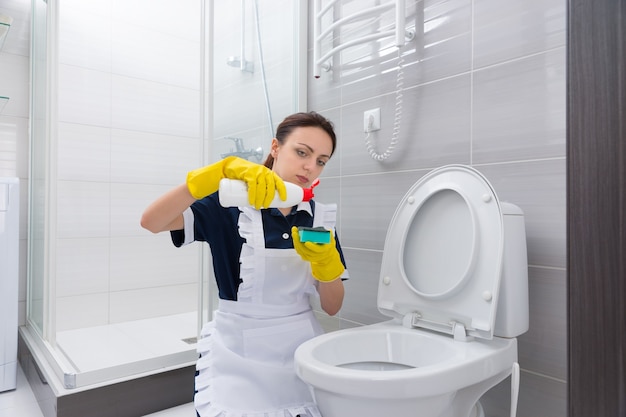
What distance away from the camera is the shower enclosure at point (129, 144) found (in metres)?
1.60

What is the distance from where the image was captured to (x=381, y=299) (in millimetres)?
1212

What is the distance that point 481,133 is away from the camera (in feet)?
3.89

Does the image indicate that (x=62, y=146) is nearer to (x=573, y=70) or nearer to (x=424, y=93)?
(x=424, y=93)

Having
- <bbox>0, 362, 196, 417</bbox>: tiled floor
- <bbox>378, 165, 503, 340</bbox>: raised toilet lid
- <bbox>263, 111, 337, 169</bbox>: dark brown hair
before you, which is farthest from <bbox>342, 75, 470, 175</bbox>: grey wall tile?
<bbox>0, 362, 196, 417</bbox>: tiled floor

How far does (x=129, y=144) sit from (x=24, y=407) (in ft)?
4.53

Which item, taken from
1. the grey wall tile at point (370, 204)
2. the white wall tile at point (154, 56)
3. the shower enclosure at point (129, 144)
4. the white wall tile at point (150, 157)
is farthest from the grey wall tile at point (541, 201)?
the white wall tile at point (154, 56)

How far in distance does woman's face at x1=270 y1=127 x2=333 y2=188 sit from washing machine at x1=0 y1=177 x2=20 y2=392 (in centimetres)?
126

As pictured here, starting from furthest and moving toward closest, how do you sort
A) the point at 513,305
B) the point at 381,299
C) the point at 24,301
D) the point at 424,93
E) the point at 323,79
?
the point at 24,301 < the point at 323,79 < the point at 424,93 < the point at 381,299 < the point at 513,305

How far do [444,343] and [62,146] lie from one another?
2.10 meters

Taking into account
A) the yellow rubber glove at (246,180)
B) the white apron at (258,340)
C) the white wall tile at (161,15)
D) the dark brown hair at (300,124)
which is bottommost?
the white apron at (258,340)

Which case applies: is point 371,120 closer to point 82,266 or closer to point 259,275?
point 259,275

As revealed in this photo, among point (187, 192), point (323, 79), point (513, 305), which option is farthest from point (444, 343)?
point (323, 79)

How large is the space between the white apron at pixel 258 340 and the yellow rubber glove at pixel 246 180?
0.46ft

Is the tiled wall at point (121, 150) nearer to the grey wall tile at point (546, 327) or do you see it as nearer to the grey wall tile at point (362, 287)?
the grey wall tile at point (362, 287)
